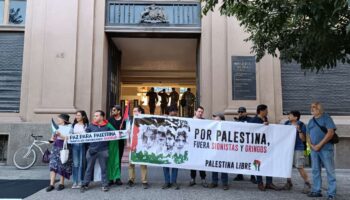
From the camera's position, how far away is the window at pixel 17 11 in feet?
35.4

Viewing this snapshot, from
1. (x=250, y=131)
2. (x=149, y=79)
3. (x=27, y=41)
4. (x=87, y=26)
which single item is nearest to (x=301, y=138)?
(x=250, y=131)

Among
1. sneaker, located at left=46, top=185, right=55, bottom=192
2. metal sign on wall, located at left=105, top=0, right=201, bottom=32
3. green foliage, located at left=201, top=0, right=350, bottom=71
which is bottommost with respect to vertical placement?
sneaker, located at left=46, top=185, right=55, bottom=192

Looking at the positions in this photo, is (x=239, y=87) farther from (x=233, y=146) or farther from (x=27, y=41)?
(x=27, y=41)

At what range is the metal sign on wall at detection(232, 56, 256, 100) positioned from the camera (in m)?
10.3

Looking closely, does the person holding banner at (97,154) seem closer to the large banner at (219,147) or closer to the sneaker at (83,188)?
the sneaker at (83,188)

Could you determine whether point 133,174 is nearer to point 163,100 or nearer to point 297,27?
point 297,27

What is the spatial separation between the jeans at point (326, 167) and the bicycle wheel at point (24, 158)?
298 inches

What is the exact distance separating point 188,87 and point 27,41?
10.8 metres

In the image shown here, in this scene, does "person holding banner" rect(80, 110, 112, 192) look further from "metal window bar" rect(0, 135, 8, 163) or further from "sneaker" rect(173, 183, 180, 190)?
"metal window bar" rect(0, 135, 8, 163)

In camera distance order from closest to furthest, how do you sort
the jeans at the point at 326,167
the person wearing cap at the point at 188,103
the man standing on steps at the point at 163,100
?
1. the jeans at the point at 326,167
2. the person wearing cap at the point at 188,103
3. the man standing on steps at the point at 163,100

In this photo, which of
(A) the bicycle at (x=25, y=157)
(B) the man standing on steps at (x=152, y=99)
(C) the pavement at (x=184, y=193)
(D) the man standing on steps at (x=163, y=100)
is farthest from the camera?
(D) the man standing on steps at (x=163, y=100)

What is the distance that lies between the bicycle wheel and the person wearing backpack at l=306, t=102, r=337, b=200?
296 inches

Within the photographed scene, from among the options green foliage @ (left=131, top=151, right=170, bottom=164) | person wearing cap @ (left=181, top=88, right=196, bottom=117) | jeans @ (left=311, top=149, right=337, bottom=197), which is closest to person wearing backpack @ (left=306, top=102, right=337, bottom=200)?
jeans @ (left=311, top=149, right=337, bottom=197)

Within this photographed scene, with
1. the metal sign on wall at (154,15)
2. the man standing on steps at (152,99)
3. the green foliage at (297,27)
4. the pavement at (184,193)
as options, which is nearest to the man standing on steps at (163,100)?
the man standing on steps at (152,99)
